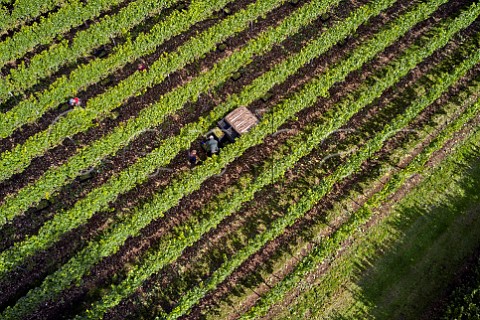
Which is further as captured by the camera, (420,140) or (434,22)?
(434,22)

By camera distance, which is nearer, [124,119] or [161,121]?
[161,121]

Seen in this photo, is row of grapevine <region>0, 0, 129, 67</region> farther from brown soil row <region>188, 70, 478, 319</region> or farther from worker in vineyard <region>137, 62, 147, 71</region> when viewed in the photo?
brown soil row <region>188, 70, 478, 319</region>

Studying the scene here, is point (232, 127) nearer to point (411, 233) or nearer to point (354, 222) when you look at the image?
point (354, 222)

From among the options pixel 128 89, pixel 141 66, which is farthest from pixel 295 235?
pixel 141 66

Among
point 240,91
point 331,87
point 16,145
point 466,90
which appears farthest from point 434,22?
point 16,145

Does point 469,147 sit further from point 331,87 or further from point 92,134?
point 92,134

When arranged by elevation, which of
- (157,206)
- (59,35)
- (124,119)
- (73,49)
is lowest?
(157,206)

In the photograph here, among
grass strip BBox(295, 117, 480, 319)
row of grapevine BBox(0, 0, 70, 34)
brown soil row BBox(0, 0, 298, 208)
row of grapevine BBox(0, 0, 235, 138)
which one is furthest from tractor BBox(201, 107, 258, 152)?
row of grapevine BBox(0, 0, 70, 34)
